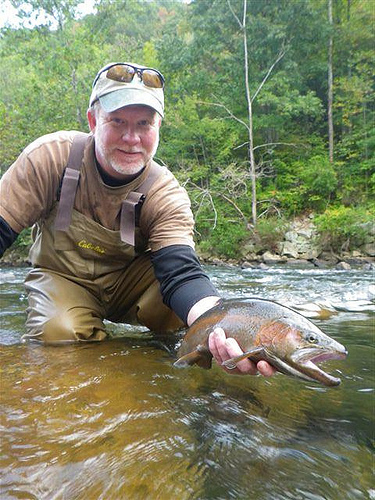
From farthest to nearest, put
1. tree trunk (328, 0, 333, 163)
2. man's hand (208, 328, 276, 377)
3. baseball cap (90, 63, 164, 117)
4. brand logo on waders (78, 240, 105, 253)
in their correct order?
tree trunk (328, 0, 333, 163) → brand logo on waders (78, 240, 105, 253) → baseball cap (90, 63, 164, 117) → man's hand (208, 328, 276, 377)

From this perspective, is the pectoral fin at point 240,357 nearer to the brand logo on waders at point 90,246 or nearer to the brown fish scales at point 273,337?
the brown fish scales at point 273,337

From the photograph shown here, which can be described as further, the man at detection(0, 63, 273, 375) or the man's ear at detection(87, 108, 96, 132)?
the man's ear at detection(87, 108, 96, 132)

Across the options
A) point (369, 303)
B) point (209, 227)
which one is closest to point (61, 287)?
point (369, 303)

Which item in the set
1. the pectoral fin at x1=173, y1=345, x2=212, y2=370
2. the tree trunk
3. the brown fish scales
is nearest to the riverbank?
the tree trunk

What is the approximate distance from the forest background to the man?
13.2m

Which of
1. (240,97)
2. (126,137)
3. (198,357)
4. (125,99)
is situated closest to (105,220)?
(126,137)

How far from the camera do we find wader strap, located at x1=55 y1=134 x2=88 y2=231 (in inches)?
105

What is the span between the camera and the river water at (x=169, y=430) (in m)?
1.27

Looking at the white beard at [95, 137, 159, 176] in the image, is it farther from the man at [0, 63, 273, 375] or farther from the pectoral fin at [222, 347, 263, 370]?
the pectoral fin at [222, 347, 263, 370]

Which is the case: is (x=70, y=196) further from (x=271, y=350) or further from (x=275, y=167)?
(x=275, y=167)

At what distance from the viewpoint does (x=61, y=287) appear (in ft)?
9.78

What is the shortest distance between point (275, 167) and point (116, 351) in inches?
699

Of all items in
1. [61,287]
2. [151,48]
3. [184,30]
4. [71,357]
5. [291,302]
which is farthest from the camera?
[184,30]

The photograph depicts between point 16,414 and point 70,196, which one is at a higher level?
point 70,196
